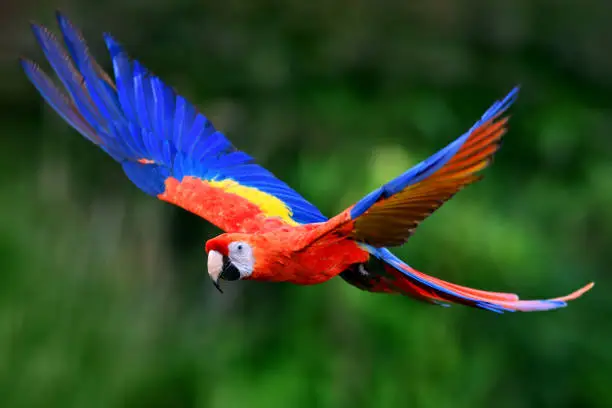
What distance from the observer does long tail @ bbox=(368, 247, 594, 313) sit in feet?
1.91

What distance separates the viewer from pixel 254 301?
172 cm

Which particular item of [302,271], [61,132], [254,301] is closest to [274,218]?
[302,271]

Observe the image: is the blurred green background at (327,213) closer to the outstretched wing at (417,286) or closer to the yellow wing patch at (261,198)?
the yellow wing patch at (261,198)

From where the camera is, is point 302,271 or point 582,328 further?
point 582,328

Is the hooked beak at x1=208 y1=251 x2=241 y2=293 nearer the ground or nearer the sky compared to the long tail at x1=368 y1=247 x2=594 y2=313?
nearer the sky

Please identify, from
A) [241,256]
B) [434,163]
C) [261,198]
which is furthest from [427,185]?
[261,198]

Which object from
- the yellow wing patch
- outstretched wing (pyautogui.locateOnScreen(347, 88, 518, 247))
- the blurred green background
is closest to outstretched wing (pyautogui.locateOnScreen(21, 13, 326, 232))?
the yellow wing patch

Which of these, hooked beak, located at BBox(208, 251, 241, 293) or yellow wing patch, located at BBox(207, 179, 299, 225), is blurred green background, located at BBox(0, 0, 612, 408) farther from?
hooked beak, located at BBox(208, 251, 241, 293)

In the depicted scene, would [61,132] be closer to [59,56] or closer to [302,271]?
[59,56]

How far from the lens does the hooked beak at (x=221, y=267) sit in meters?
0.57

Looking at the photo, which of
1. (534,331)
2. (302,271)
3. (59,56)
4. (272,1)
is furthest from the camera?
(272,1)

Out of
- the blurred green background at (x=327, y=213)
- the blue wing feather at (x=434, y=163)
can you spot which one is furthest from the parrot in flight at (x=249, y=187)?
the blurred green background at (x=327, y=213)

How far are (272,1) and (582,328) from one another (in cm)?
100

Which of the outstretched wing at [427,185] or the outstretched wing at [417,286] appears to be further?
the outstretched wing at [417,286]
